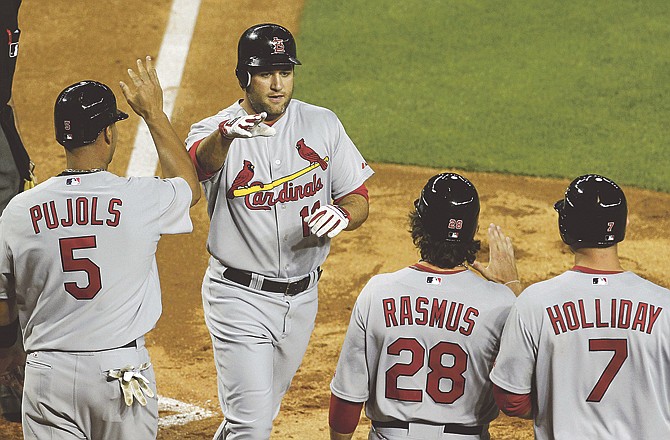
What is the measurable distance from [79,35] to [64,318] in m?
8.06

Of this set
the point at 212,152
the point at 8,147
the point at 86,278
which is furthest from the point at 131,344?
the point at 8,147

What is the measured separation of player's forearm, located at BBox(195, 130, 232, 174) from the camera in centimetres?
431

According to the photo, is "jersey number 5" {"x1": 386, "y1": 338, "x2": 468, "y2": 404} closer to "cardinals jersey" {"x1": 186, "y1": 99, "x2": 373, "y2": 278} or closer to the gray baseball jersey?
the gray baseball jersey

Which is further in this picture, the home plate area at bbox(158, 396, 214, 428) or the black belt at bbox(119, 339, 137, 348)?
the home plate area at bbox(158, 396, 214, 428)

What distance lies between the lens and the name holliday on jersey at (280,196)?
4.55 metres

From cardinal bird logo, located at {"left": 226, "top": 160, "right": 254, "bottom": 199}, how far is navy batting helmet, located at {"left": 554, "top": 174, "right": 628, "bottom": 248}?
159 cm

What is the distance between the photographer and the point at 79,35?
11172mm

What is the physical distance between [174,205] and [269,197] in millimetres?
772

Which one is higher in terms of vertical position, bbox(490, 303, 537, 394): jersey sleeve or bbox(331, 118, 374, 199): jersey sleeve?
bbox(331, 118, 374, 199): jersey sleeve

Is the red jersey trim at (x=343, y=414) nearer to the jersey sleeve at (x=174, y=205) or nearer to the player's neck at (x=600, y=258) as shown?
the jersey sleeve at (x=174, y=205)

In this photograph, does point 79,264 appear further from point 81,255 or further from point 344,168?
point 344,168

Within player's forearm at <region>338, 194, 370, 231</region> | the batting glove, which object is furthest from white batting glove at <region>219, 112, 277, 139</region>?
the batting glove

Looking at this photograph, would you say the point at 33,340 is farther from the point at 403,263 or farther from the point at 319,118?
the point at 403,263

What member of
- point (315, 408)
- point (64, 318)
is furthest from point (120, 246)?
point (315, 408)
